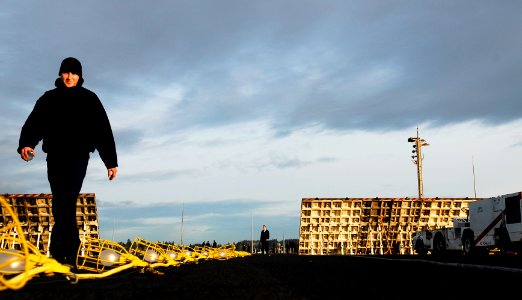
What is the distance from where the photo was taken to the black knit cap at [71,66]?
5.53 metres

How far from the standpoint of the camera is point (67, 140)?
17.9 feet

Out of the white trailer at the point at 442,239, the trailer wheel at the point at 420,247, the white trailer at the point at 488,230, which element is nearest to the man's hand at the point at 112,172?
the white trailer at the point at 488,230

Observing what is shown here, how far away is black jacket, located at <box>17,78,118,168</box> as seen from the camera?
542cm

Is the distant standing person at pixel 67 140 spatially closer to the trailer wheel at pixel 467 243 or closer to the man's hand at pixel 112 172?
the man's hand at pixel 112 172

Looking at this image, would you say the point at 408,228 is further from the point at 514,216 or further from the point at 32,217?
the point at 32,217

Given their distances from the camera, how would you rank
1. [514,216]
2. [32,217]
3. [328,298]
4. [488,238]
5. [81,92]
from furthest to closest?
[32,217], [488,238], [514,216], [81,92], [328,298]

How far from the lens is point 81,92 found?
5668mm

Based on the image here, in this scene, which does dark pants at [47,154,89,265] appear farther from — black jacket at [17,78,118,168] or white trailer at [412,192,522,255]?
white trailer at [412,192,522,255]

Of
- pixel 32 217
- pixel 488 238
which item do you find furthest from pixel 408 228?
pixel 32 217

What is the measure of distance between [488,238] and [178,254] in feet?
44.9

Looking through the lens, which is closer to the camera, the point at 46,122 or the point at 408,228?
the point at 46,122

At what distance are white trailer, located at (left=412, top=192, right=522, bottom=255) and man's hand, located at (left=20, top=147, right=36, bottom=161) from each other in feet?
54.0

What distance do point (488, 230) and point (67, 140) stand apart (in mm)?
17404

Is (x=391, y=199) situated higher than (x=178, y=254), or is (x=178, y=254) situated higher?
(x=391, y=199)
